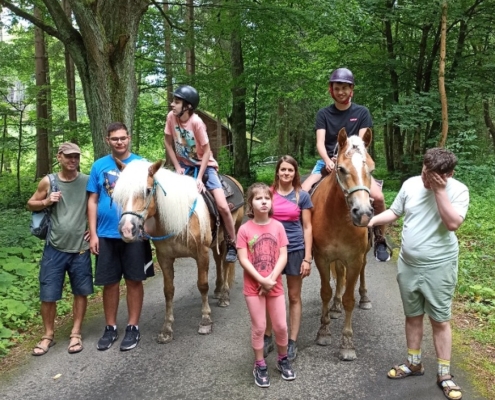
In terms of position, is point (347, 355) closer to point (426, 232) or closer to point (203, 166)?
point (426, 232)

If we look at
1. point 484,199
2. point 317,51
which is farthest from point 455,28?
point 484,199

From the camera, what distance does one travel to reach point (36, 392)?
3.32 metres

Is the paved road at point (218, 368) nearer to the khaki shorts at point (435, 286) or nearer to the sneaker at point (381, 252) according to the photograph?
the khaki shorts at point (435, 286)

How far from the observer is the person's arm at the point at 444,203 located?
110 inches

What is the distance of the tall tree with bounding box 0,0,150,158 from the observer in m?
6.12

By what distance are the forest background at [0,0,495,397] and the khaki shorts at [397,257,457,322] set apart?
5.58 feet

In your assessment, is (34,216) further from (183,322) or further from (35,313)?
(183,322)

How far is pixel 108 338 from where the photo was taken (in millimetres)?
→ 4105

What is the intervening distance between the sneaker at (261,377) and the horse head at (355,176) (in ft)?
5.06

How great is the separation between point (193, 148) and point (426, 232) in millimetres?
2865

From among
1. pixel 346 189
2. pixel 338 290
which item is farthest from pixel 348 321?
pixel 346 189

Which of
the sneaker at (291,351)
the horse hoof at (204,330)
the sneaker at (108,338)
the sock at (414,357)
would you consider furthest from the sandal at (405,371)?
the sneaker at (108,338)

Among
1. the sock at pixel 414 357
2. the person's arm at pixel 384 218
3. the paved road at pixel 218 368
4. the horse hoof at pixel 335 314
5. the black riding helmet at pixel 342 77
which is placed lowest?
the paved road at pixel 218 368

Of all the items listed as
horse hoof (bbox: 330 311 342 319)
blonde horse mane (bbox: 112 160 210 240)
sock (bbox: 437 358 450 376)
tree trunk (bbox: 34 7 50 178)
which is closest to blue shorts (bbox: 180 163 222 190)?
blonde horse mane (bbox: 112 160 210 240)
